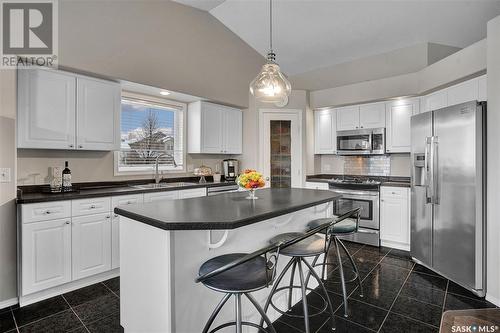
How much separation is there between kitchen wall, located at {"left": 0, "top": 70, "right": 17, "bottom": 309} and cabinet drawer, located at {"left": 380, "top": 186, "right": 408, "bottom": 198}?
4580 millimetres

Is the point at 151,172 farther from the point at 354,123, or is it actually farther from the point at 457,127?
the point at 457,127

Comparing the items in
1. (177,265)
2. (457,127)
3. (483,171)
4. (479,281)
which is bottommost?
(479,281)

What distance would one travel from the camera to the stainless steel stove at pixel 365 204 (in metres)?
4.20

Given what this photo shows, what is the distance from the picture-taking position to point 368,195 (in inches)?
168

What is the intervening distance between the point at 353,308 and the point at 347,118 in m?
3.39

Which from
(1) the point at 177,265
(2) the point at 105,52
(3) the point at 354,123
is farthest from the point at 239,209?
(3) the point at 354,123

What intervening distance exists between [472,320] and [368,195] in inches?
137

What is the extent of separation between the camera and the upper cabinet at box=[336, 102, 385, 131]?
4551 mm

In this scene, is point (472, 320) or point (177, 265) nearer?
point (472, 320)

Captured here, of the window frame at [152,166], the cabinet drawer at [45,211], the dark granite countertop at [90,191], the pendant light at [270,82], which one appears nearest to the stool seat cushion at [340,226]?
the pendant light at [270,82]

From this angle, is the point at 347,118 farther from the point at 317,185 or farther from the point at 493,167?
the point at 493,167

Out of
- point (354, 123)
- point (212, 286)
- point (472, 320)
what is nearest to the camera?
point (472, 320)

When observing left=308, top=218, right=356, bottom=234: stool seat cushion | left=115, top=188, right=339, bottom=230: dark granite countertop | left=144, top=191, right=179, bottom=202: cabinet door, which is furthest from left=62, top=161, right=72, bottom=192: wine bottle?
left=308, top=218, right=356, bottom=234: stool seat cushion

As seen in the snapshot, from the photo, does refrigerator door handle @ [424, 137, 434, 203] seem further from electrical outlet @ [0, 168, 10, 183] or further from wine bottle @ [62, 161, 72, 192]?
electrical outlet @ [0, 168, 10, 183]
